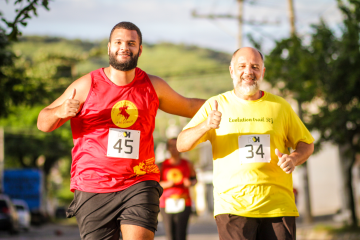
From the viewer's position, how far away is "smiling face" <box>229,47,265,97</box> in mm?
4262

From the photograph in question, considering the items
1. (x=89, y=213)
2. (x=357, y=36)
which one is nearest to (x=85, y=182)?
(x=89, y=213)

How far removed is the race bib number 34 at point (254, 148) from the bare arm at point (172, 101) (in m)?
0.80

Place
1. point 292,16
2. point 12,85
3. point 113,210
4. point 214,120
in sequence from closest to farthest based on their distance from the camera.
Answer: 1. point 214,120
2. point 113,210
3. point 12,85
4. point 292,16

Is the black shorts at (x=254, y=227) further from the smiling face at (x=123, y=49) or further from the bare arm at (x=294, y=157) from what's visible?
the smiling face at (x=123, y=49)

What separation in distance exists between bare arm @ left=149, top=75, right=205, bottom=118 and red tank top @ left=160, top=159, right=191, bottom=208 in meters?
3.69

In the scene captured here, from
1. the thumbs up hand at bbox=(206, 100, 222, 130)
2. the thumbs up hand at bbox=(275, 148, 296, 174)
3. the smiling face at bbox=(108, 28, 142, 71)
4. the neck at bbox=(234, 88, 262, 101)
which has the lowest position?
the thumbs up hand at bbox=(275, 148, 296, 174)

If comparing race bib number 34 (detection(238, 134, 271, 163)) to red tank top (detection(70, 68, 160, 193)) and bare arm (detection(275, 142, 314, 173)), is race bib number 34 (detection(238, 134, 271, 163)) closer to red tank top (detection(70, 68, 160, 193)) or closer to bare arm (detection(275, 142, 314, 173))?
bare arm (detection(275, 142, 314, 173))

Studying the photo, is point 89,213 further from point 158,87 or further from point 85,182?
point 158,87

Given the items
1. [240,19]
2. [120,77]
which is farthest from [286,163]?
[240,19]

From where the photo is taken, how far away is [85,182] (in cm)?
421

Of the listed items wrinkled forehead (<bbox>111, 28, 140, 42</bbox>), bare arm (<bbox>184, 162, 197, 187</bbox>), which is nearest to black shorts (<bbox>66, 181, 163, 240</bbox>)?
wrinkled forehead (<bbox>111, 28, 140, 42</bbox>)

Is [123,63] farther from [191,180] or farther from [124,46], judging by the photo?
[191,180]

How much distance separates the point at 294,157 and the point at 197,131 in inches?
31.1

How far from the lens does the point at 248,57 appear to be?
431cm
